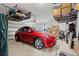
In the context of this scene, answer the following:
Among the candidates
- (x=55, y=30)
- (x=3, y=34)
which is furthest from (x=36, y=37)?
(x=3, y=34)

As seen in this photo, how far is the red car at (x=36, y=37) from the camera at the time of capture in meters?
1.22

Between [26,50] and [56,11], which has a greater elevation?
[56,11]

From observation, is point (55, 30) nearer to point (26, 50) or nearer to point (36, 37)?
point (36, 37)

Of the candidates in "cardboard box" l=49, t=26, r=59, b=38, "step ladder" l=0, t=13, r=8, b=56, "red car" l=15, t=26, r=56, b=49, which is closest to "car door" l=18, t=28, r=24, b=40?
"red car" l=15, t=26, r=56, b=49

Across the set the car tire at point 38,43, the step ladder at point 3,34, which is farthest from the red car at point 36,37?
the step ladder at point 3,34

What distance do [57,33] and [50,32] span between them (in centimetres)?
7

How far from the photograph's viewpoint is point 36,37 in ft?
4.04

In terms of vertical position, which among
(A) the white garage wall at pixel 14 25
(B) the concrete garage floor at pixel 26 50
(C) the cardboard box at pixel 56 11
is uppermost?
(C) the cardboard box at pixel 56 11

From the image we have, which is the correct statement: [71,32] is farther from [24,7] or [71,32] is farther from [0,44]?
[0,44]

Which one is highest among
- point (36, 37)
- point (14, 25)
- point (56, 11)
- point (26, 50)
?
point (56, 11)

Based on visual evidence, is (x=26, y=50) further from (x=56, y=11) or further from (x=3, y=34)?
(x=56, y=11)

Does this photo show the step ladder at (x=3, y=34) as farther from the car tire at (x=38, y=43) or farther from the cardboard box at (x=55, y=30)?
the cardboard box at (x=55, y=30)

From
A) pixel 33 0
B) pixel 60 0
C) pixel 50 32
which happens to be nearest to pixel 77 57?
pixel 50 32

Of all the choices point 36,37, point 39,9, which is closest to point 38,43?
point 36,37
